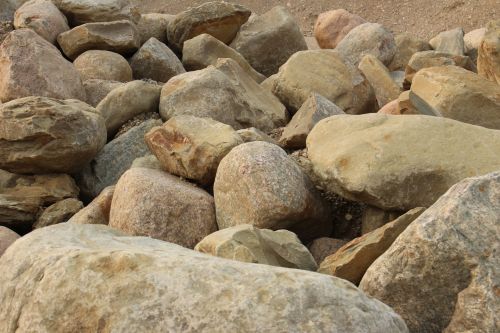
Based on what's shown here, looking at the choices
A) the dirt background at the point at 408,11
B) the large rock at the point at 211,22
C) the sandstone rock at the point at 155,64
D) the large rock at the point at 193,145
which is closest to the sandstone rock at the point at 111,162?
the large rock at the point at 193,145

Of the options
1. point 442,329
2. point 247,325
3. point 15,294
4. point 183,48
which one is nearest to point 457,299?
point 442,329

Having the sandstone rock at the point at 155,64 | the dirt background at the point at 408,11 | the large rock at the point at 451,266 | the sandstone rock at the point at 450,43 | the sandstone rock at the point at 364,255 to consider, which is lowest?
the dirt background at the point at 408,11

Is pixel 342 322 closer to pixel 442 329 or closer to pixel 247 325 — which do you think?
pixel 247 325

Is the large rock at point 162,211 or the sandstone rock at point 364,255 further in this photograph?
the large rock at point 162,211

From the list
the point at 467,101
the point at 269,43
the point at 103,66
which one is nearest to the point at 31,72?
the point at 103,66

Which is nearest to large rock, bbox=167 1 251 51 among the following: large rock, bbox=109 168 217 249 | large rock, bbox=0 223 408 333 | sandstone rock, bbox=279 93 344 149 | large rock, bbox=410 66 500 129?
sandstone rock, bbox=279 93 344 149

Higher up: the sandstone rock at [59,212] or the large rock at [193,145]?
the large rock at [193,145]

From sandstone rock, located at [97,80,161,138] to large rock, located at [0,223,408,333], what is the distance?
413cm

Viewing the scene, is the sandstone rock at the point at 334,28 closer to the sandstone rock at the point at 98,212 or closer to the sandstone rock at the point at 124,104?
the sandstone rock at the point at 124,104

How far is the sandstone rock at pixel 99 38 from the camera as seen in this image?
28.4 feet

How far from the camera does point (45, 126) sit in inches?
Result: 230

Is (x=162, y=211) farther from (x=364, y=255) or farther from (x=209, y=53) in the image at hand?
(x=209, y=53)

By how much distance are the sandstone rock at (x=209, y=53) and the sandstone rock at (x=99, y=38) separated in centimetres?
71

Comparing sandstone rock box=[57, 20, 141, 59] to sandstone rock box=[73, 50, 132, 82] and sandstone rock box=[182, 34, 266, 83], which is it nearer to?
Result: sandstone rock box=[73, 50, 132, 82]
